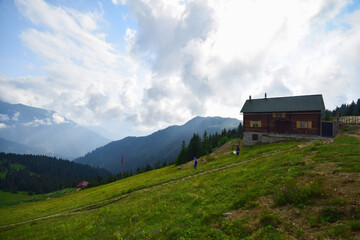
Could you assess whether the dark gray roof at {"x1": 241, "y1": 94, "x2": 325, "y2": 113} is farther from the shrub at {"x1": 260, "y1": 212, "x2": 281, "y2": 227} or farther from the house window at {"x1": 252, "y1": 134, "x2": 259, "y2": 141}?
the shrub at {"x1": 260, "y1": 212, "x2": 281, "y2": 227}

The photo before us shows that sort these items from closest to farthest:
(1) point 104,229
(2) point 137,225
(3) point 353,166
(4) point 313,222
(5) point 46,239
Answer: (4) point 313,222 < (3) point 353,166 < (2) point 137,225 < (1) point 104,229 < (5) point 46,239

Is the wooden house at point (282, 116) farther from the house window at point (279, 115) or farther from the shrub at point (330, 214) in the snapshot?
the shrub at point (330, 214)

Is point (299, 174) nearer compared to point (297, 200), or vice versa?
point (297, 200)

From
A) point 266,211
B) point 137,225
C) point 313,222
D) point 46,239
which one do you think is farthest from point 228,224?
point 46,239

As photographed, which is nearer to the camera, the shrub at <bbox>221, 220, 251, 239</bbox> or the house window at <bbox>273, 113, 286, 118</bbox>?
the shrub at <bbox>221, 220, 251, 239</bbox>

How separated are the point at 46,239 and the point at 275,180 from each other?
22.8 meters

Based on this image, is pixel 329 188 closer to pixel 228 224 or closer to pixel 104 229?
pixel 228 224

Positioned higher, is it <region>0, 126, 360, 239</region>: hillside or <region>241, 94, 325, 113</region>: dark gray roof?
<region>241, 94, 325, 113</region>: dark gray roof

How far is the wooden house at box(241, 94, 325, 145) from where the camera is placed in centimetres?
4438

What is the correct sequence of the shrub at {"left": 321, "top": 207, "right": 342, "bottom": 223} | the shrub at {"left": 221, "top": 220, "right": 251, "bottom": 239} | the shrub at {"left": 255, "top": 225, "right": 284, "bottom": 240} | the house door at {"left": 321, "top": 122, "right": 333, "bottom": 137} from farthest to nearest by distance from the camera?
the house door at {"left": 321, "top": 122, "right": 333, "bottom": 137} < the shrub at {"left": 221, "top": 220, "right": 251, "bottom": 239} < the shrub at {"left": 321, "top": 207, "right": 342, "bottom": 223} < the shrub at {"left": 255, "top": 225, "right": 284, "bottom": 240}

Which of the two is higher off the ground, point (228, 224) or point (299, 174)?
point (299, 174)

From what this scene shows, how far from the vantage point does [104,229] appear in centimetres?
1449

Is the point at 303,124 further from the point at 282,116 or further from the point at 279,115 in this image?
the point at 279,115

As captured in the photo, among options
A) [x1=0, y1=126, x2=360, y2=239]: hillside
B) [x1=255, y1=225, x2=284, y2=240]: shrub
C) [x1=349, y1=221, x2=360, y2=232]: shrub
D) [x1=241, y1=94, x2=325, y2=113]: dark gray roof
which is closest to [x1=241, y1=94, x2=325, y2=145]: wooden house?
[x1=241, y1=94, x2=325, y2=113]: dark gray roof
